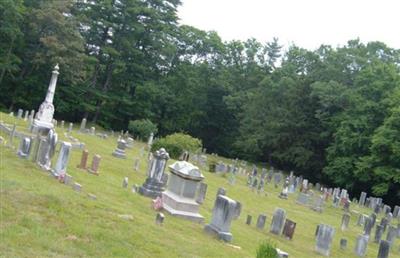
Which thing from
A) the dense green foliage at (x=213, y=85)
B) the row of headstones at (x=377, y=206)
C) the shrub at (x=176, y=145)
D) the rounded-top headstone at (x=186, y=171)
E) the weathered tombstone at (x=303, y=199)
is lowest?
the weathered tombstone at (x=303, y=199)

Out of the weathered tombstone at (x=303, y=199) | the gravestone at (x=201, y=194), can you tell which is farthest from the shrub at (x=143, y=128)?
the gravestone at (x=201, y=194)

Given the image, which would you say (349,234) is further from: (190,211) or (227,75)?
(227,75)

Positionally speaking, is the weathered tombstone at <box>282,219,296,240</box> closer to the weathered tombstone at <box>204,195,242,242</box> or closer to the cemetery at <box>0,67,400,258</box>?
the cemetery at <box>0,67,400,258</box>

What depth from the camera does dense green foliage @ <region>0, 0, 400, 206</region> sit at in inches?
1652

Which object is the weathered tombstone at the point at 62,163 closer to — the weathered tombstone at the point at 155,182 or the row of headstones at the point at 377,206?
the weathered tombstone at the point at 155,182

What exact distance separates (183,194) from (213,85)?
42.9 meters

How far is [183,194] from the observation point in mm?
13906

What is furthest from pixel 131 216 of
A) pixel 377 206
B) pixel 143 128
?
pixel 143 128

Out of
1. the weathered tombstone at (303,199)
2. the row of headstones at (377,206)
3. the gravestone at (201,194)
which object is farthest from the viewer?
the row of headstones at (377,206)

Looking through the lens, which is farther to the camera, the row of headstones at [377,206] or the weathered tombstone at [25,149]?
the row of headstones at [377,206]

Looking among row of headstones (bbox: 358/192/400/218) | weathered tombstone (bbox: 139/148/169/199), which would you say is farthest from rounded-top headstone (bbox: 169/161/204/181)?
row of headstones (bbox: 358/192/400/218)

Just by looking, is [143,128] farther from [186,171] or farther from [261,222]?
[186,171]

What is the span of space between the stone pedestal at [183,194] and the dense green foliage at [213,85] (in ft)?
92.0

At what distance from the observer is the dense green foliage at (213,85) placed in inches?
1652
